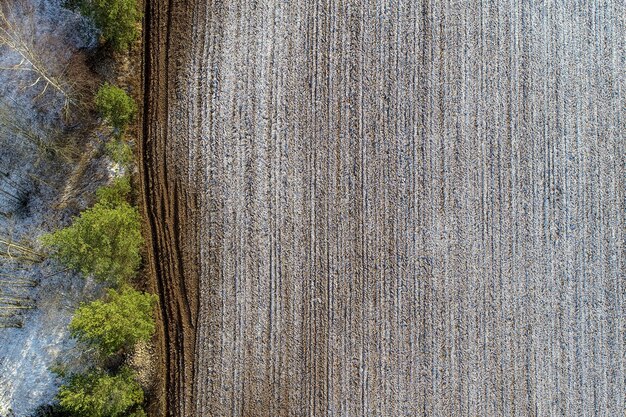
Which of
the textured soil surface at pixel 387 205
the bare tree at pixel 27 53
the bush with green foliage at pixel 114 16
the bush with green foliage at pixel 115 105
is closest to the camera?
the bush with green foliage at pixel 114 16

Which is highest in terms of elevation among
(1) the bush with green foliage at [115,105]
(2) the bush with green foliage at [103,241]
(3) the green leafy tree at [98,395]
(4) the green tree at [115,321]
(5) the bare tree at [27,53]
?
(5) the bare tree at [27,53]

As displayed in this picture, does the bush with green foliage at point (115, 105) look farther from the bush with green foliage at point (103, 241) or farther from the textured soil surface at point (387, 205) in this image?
the bush with green foliage at point (103, 241)

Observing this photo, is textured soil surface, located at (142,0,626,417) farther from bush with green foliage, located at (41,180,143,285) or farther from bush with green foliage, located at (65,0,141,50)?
bush with green foliage, located at (41,180,143,285)

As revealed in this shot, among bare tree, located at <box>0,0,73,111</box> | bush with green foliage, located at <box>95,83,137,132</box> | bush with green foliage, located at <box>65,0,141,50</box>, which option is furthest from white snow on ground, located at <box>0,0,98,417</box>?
bush with green foliage, located at <box>95,83,137,132</box>

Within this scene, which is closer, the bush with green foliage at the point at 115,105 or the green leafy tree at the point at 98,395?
the green leafy tree at the point at 98,395

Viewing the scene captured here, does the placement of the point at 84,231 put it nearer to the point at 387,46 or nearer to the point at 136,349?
the point at 136,349

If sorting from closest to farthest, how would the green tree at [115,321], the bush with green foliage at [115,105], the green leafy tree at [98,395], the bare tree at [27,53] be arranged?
the green tree at [115,321] < the green leafy tree at [98,395] < the bush with green foliage at [115,105] < the bare tree at [27,53]

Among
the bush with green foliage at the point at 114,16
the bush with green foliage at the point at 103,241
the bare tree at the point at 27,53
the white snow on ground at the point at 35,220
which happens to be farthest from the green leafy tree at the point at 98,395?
the bush with green foliage at the point at 114,16
